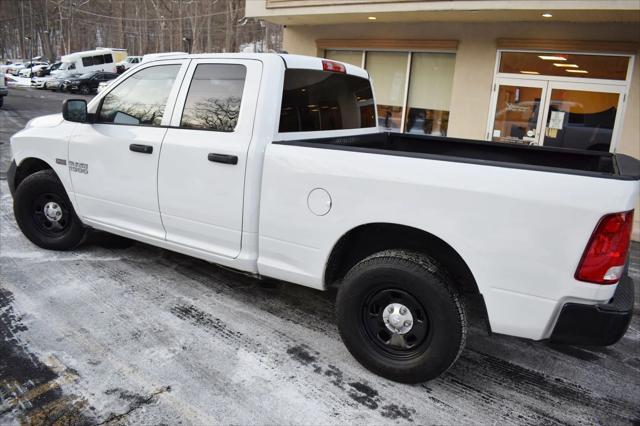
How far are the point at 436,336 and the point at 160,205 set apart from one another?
239 centimetres

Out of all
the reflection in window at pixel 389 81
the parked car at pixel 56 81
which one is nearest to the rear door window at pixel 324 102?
the reflection in window at pixel 389 81

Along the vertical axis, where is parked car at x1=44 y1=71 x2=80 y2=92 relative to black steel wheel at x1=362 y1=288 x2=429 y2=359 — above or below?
above

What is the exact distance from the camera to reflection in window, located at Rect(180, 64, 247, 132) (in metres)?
3.67

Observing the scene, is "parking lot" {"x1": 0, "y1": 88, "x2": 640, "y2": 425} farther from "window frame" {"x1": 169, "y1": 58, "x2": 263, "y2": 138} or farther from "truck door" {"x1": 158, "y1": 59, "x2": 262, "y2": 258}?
"window frame" {"x1": 169, "y1": 58, "x2": 263, "y2": 138}

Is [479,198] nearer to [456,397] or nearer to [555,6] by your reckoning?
[456,397]

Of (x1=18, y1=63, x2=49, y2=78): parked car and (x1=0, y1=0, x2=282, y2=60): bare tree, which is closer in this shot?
(x1=18, y1=63, x2=49, y2=78): parked car

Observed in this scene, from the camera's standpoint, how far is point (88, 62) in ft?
131

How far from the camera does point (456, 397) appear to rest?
302 cm

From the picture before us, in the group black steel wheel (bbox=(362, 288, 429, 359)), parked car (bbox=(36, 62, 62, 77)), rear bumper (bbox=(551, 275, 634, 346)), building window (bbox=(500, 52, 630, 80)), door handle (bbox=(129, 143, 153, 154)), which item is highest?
parked car (bbox=(36, 62, 62, 77))

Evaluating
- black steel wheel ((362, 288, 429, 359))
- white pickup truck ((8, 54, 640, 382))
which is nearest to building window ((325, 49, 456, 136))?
white pickup truck ((8, 54, 640, 382))

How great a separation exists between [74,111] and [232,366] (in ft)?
8.83

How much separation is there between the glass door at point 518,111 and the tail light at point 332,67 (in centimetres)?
564

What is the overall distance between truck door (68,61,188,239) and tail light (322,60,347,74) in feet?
3.71

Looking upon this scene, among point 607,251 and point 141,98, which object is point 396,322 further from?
point 141,98
